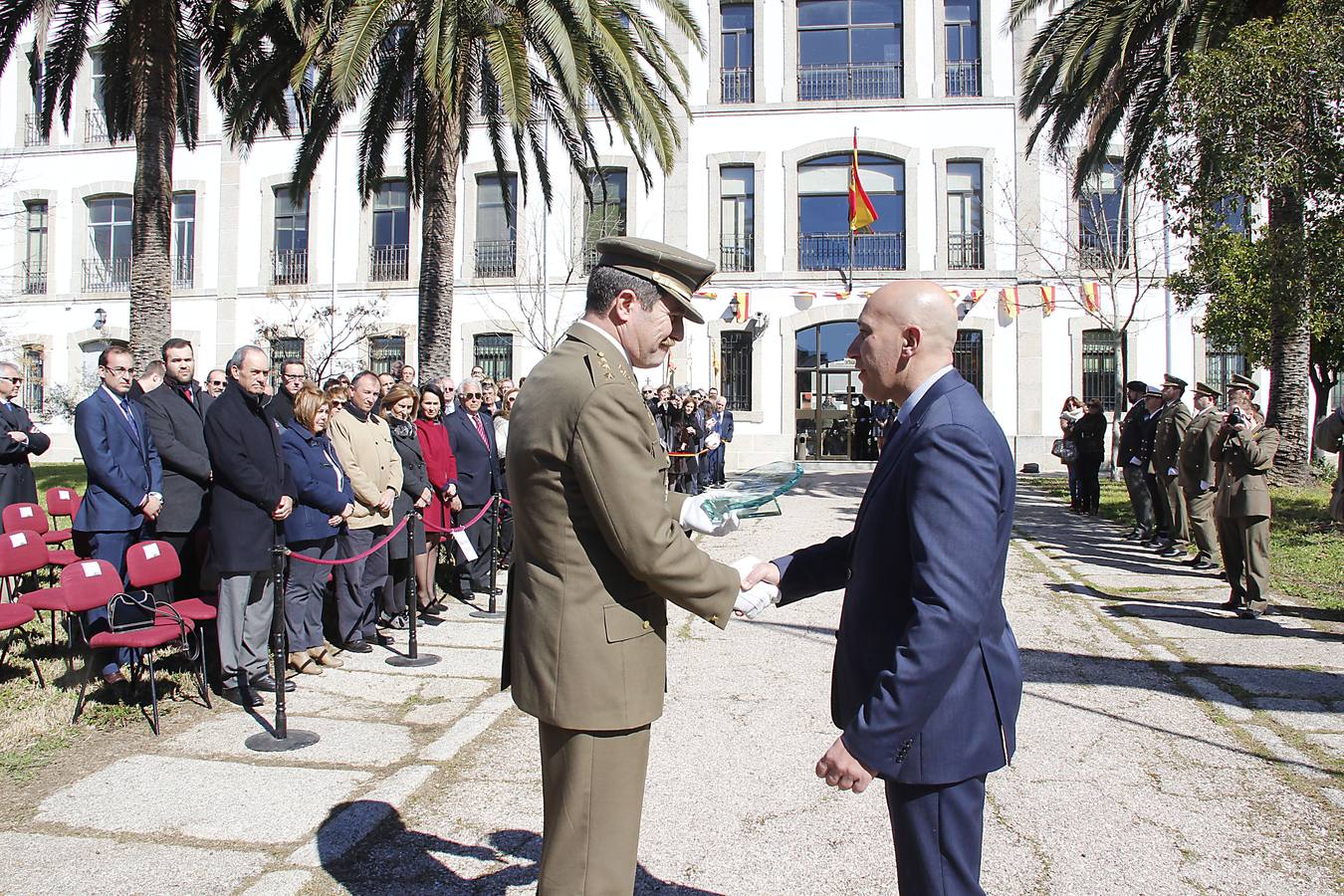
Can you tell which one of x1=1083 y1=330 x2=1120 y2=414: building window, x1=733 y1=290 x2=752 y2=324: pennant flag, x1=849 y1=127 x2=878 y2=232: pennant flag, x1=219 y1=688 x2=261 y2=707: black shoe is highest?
x1=849 y1=127 x2=878 y2=232: pennant flag

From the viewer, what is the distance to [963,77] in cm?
2552

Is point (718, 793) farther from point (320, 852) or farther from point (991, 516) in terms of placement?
point (991, 516)

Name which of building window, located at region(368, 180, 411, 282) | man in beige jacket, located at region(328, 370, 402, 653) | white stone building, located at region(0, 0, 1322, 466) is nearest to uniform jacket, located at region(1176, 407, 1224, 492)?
man in beige jacket, located at region(328, 370, 402, 653)

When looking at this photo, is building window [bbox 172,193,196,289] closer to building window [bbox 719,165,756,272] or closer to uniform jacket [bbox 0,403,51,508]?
building window [bbox 719,165,756,272]

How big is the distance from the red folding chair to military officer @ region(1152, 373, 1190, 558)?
10.8m

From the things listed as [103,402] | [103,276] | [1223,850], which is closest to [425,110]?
[103,402]

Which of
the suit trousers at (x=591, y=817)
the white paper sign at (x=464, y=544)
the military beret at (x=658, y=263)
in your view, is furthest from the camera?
the white paper sign at (x=464, y=544)

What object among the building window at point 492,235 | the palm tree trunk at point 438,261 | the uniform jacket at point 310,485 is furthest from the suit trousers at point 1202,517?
the building window at point 492,235

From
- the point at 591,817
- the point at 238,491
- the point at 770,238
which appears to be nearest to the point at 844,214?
the point at 770,238

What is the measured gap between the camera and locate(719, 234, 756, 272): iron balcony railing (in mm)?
26219

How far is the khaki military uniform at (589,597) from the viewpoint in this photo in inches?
95.0

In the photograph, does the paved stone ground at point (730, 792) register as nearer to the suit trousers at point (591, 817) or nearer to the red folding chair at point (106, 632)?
the red folding chair at point (106, 632)

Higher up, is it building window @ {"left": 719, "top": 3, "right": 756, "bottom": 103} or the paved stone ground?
building window @ {"left": 719, "top": 3, "right": 756, "bottom": 103}

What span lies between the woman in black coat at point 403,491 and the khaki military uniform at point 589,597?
5.27 meters
